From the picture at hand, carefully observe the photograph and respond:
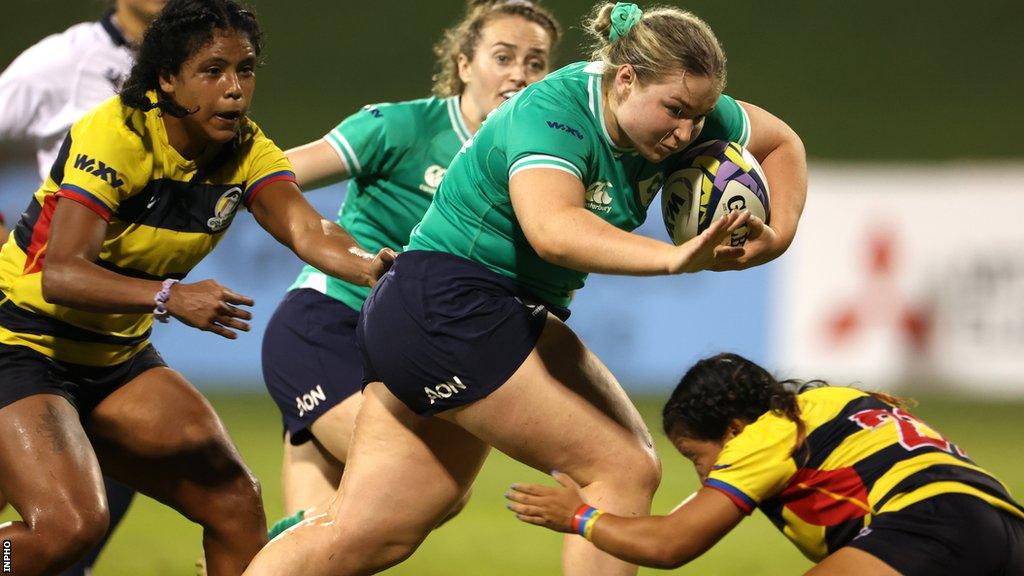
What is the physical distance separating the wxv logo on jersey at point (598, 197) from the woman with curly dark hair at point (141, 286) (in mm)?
638

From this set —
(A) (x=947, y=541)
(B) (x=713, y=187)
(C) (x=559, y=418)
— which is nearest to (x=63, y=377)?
(C) (x=559, y=418)

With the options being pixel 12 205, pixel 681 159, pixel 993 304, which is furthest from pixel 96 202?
pixel 993 304

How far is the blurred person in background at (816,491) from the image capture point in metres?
3.30

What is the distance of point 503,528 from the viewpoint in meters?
6.38

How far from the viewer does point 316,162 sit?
4.64m

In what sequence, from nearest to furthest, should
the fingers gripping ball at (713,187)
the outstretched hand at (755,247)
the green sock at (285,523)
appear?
the outstretched hand at (755,247), the fingers gripping ball at (713,187), the green sock at (285,523)

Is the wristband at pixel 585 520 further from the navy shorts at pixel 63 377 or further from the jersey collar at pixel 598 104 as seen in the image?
the navy shorts at pixel 63 377

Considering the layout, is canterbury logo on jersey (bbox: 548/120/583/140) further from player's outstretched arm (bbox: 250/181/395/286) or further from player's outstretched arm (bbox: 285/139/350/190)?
player's outstretched arm (bbox: 285/139/350/190)

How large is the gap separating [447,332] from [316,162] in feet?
4.91

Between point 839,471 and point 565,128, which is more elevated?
point 565,128

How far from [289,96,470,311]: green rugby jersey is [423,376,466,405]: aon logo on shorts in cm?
135

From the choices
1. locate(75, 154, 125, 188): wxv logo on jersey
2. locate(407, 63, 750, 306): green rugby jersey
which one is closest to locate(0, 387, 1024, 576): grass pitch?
locate(407, 63, 750, 306): green rugby jersey

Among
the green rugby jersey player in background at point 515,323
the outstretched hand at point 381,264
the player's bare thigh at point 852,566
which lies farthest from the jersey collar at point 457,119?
the player's bare thigh at point 852,566

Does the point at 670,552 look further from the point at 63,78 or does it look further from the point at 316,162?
the point at 63,78
